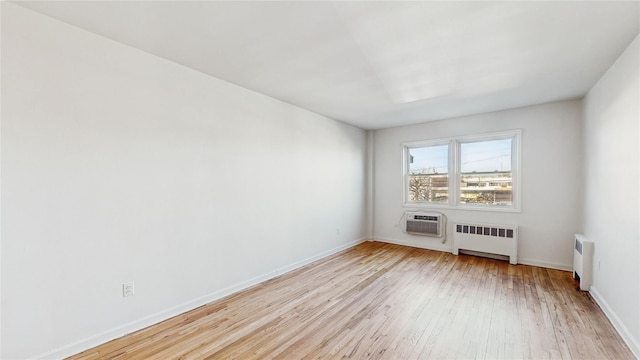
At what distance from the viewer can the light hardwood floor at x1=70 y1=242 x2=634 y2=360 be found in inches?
83.2

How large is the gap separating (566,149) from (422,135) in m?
2.15

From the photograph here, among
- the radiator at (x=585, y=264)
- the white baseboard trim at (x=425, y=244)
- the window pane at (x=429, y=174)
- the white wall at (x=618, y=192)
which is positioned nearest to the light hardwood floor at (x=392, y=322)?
the radiator at (x=585, y=264)

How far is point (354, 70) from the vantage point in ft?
9.30

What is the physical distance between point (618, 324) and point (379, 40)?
10.6ft

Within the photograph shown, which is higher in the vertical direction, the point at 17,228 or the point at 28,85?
the point at 28,85

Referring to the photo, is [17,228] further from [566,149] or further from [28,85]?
[566,149]

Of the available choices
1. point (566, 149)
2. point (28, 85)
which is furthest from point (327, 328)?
point (566, 149)

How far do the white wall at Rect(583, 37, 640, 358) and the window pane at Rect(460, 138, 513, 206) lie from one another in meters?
1.21

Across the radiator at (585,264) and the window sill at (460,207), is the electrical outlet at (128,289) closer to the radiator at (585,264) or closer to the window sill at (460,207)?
the window sill at (460,207)

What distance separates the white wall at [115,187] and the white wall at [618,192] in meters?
3.57

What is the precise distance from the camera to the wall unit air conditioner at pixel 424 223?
5039 millimetres

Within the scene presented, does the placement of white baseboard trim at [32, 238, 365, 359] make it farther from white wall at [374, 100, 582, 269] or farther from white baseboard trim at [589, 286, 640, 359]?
white wall at [374, 100, 582, 269]

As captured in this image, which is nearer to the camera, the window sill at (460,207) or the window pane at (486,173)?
the window sill at (460,207)

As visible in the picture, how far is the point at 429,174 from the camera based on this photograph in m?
5.39
